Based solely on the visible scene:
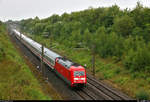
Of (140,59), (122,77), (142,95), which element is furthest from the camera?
(122,77)

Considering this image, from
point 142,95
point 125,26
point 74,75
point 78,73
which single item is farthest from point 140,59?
point 125,26

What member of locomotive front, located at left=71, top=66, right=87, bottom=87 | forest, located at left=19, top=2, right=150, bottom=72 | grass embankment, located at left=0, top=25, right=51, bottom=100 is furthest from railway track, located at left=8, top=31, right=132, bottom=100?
forest, located at left=19, top=2, right=150, bottom=72

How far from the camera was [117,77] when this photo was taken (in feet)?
101

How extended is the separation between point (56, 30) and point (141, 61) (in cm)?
5440

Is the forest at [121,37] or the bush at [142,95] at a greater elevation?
the forest at [121,37]

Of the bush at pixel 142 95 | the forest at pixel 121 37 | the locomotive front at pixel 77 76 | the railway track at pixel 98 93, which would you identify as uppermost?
the forest at pixel 121 37

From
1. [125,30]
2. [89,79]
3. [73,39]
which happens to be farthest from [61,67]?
[73,39]

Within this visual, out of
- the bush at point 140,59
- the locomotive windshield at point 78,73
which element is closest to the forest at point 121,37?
the bush at point 140,59

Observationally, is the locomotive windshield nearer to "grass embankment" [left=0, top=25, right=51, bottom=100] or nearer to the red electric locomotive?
the red electric locomotive

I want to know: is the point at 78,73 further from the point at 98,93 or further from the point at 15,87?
the point at 15,87

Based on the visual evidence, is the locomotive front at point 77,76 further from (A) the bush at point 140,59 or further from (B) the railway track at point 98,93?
(A) the bush at point 140,59

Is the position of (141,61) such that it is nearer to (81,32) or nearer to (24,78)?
(24,78)

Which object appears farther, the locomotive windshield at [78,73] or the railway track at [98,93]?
the locomotive windshield at [78,73]

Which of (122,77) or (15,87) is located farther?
(122,77)
